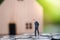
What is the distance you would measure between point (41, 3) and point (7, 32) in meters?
1.70

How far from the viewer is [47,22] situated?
6.23m

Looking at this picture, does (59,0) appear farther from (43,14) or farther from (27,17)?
(27,17)

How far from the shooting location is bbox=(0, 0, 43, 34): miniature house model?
6215 mm

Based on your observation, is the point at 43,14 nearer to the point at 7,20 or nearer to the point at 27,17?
the point at 27,17

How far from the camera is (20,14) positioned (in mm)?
6254

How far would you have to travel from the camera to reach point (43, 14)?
6.23 m

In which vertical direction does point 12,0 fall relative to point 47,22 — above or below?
above

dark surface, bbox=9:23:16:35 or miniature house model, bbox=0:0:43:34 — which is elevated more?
miniature house model, bbox=0:0:43:34

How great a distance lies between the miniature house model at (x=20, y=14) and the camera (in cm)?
621

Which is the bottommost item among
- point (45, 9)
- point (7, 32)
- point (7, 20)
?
point (7, 32)

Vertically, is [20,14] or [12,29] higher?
[20,14]

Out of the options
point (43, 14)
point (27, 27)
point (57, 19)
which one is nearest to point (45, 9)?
point (43, 14)

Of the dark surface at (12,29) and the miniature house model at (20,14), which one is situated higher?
the miniature house model at (20,14)

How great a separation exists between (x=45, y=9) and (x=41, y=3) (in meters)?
0.28
